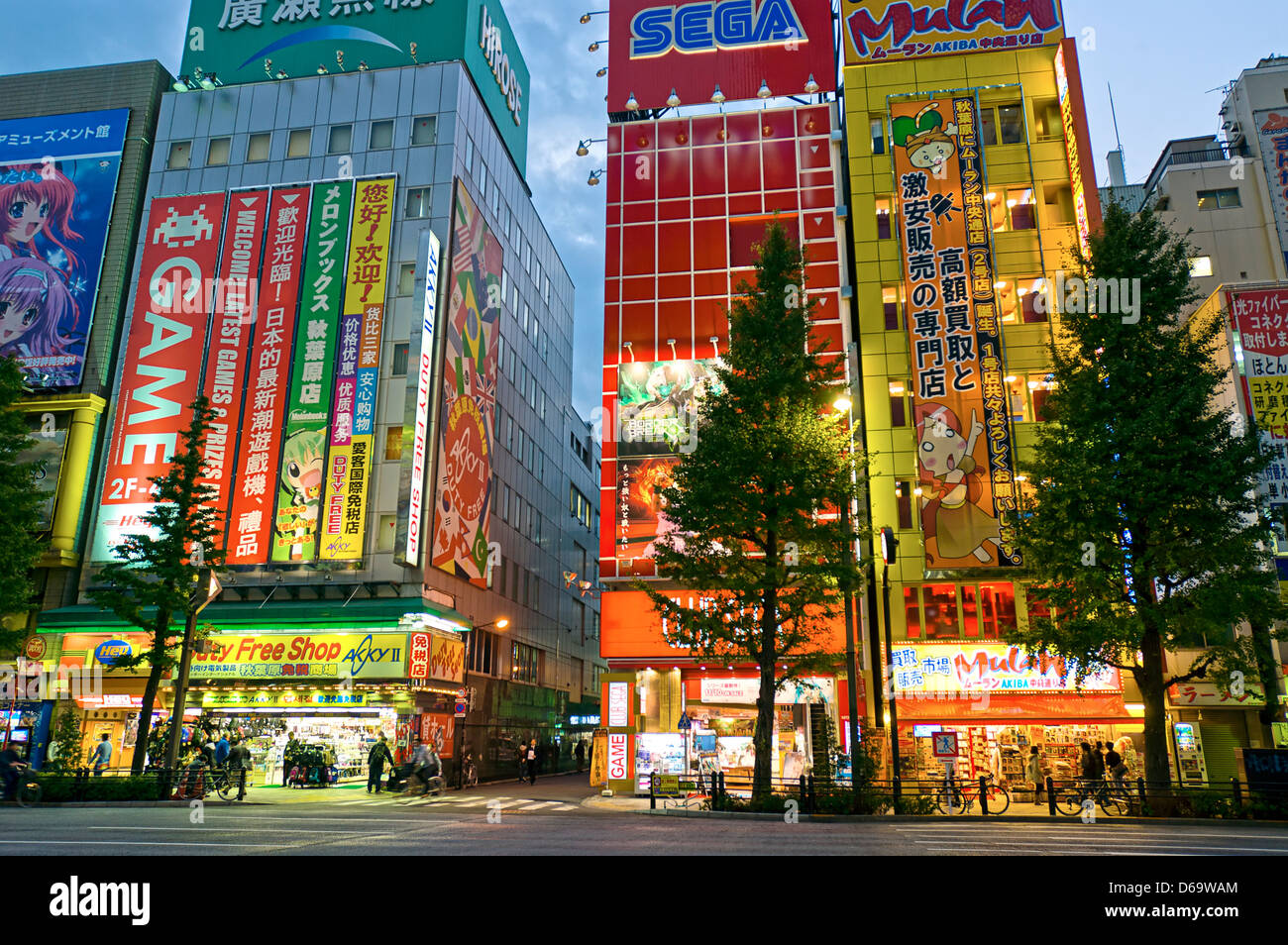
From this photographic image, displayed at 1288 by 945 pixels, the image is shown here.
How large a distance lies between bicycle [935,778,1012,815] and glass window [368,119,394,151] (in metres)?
33.2

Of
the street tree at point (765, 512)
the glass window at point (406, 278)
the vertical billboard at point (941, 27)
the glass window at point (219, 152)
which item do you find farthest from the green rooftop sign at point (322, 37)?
Answer: the street tree at point (765, 512)

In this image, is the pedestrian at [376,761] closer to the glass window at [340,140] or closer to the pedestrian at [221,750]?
the pedestrian at [221,750]

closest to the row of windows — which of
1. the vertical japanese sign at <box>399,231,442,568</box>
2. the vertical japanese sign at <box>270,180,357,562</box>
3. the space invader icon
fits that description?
the vertical japanese sign at <box>270,180,357,562</box>

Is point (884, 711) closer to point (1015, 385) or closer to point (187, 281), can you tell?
point (1015, 385)

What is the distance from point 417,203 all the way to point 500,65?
1547 centimetres

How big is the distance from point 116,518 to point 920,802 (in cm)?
3080

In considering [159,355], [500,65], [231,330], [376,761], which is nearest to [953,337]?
[376,761]

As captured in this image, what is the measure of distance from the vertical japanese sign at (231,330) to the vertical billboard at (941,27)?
2615 centimetres

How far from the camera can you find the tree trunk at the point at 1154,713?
1889 centimetres

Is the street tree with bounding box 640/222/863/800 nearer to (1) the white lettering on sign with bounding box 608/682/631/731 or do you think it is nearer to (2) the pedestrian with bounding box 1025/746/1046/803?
(1) the white lettering on sign with bounding box 608/682/631/731

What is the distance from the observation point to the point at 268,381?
33.5m

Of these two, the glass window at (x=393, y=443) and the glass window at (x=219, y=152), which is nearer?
the glass window at (x=393, y=443)

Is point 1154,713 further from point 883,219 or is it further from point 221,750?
point 221,750

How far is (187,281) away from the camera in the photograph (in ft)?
118
